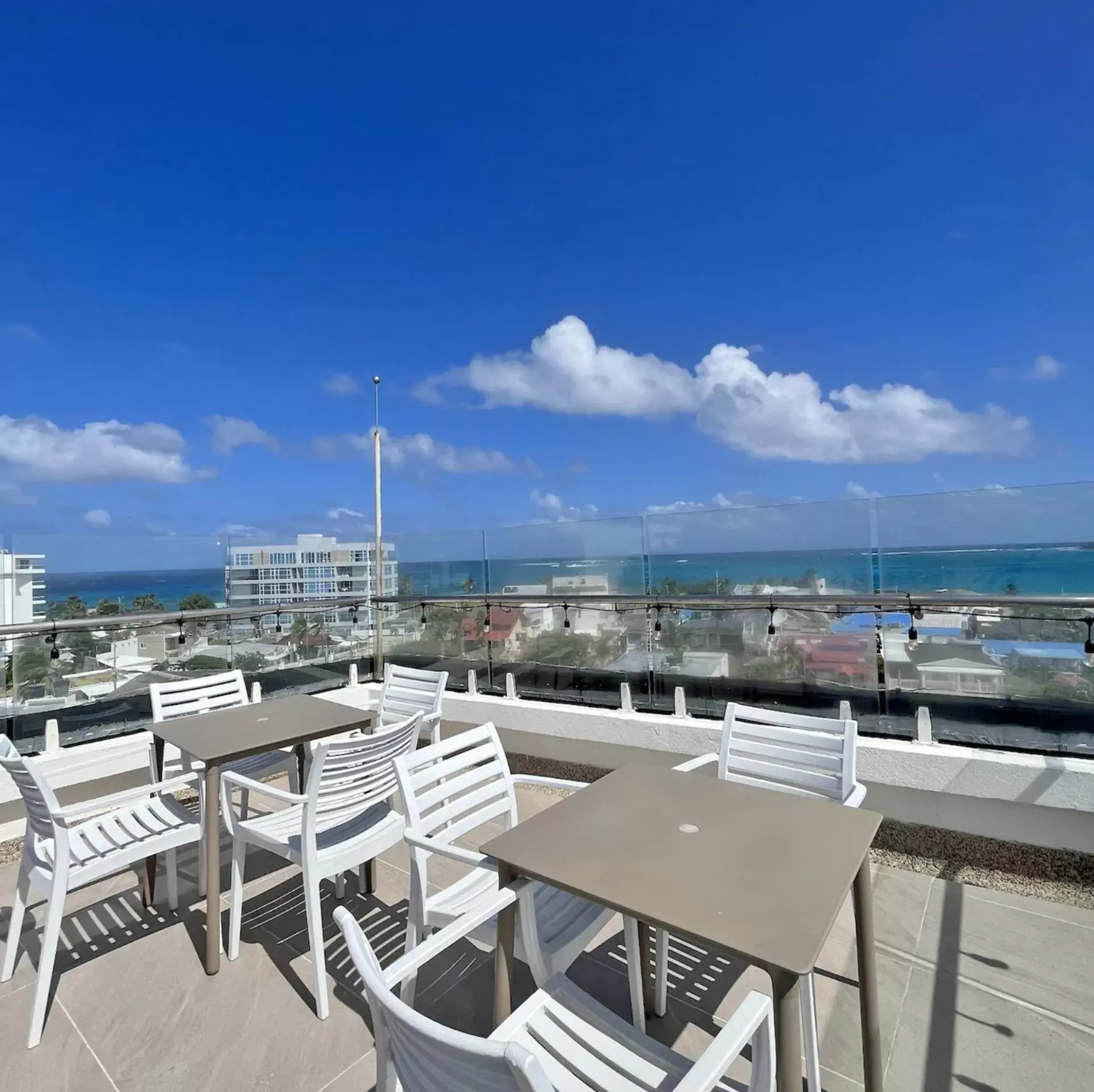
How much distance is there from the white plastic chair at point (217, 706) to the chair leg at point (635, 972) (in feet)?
6.57

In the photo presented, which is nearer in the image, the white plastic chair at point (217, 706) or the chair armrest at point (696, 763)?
the chair armrest at point (696, 763)

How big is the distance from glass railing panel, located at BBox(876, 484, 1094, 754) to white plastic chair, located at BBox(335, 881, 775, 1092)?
266 cm

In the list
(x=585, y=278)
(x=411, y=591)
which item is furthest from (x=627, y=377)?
(x=411, y=591)

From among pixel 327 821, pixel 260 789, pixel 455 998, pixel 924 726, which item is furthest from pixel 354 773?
pixel 924 726

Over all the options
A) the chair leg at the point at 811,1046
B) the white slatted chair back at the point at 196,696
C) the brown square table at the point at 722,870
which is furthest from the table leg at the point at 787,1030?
the white slatted chair back at the point at 196,696

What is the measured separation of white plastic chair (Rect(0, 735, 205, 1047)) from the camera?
6.31ft

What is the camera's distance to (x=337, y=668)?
5.20 metres

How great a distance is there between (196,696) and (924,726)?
13.8ft

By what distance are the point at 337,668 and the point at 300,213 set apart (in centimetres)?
869

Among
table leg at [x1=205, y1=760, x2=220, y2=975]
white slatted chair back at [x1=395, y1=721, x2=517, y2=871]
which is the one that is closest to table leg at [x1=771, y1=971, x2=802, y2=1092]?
white slatted chair back at [x1=395, y1=721, x2=517, y2=871]

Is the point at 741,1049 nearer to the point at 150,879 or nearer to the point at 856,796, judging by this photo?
the point at 856,796

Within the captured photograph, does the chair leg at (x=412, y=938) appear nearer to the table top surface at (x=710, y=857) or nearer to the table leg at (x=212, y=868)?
the table top surface at (x=710, y=857)

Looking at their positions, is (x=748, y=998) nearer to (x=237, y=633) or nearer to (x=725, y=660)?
(x=725, y=660)

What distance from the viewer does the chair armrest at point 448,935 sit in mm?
1156
